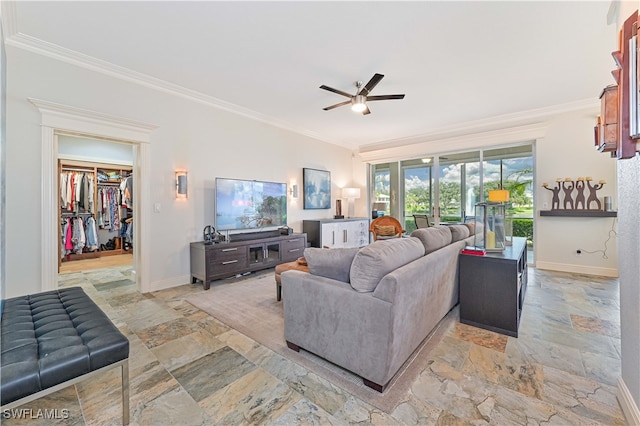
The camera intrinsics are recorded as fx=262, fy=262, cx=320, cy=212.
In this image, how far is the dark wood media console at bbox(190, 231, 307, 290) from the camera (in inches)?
150

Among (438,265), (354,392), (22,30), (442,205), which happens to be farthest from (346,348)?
(442,205)

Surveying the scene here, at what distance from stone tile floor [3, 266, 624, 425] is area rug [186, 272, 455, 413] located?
0.20 feet

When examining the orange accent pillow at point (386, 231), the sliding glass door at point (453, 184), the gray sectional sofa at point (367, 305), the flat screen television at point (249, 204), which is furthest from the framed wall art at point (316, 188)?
the gray sectional sofa at point (367, 305)

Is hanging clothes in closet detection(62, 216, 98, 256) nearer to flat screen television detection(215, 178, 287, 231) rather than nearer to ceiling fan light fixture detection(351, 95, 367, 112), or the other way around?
flat screen television detection(215, 178, 287, 231)

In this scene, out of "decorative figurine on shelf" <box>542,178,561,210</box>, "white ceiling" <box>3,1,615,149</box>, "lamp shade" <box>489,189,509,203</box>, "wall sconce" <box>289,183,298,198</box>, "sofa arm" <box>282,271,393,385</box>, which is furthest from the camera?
"wall sconce" <box>289,183,298,198</box>

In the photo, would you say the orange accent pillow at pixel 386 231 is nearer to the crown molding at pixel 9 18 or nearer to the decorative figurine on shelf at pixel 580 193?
the decorative figurine on shelf at pixel 580 193

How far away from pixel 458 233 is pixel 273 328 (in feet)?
7.54

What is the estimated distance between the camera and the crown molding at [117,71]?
2732 mm

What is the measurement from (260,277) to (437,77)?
397 cm

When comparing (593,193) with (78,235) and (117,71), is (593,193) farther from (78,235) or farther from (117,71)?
(78,235)

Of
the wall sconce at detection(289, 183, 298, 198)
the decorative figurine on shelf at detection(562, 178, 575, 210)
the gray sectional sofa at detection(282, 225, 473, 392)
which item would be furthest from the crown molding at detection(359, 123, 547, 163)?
the gray sectional sofa at detection(282, 225, 473, 392)

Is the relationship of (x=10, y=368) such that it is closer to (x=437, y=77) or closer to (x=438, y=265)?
(x=438, y=265)

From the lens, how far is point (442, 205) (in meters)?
6.14

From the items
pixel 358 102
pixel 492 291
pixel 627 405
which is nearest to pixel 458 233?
pixel 492 291
